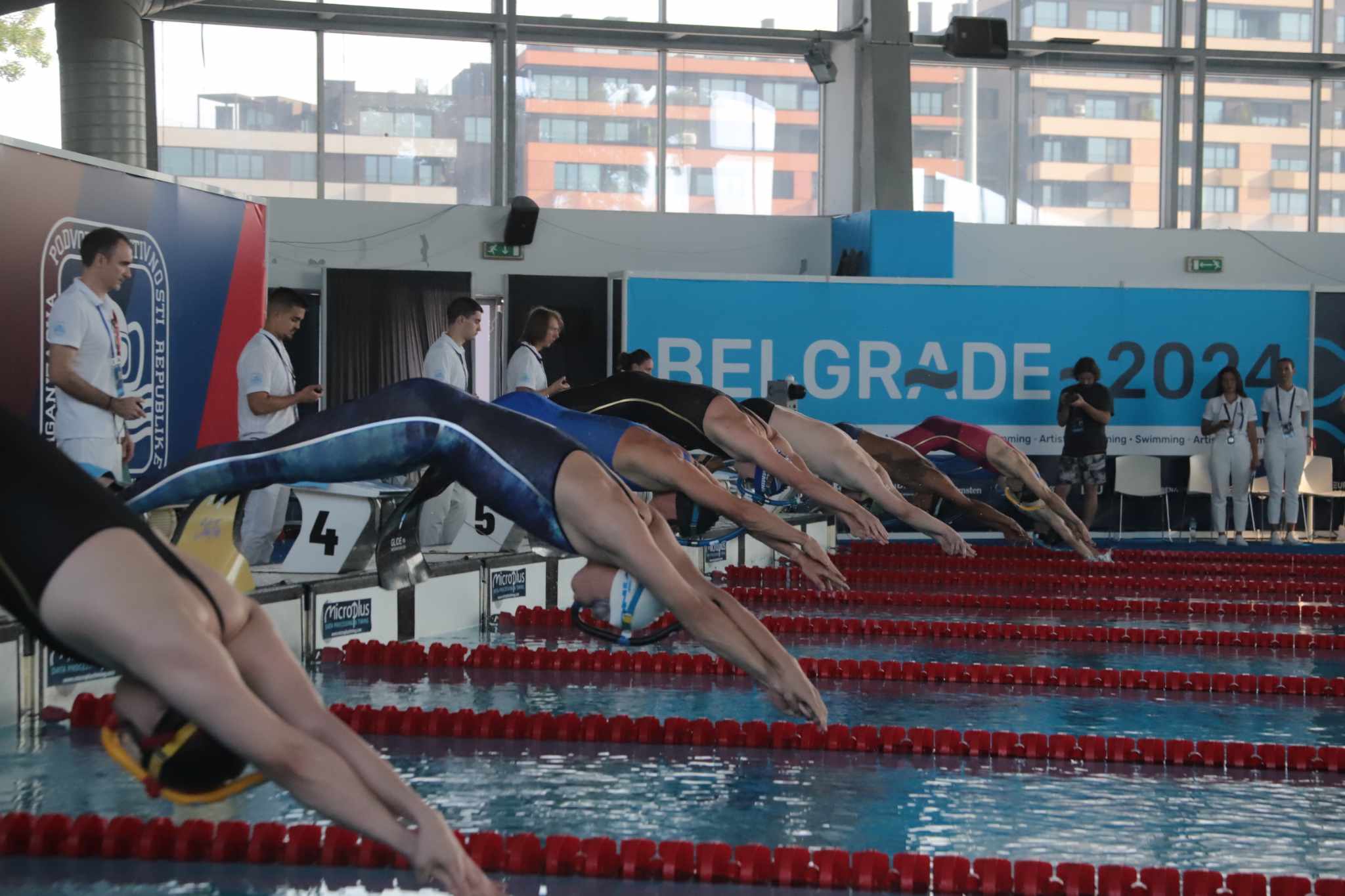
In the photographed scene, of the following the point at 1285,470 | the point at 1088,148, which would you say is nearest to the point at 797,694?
the point at 1285,470

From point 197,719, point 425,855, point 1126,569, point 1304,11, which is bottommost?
point 1126,569

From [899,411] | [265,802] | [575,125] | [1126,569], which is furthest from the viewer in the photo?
[575,125]

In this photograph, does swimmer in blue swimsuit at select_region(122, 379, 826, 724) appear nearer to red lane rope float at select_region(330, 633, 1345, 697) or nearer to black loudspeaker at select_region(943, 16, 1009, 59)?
red lane rope float at select_region(330, 633, 1345, 697)

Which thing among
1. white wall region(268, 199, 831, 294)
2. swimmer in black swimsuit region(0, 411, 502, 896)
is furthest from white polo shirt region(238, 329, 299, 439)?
white wall region(268, 199, 831, 294)

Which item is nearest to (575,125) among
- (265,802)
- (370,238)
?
(370,238)

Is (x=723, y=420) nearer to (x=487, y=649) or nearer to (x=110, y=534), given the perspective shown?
(x=487, y=649)

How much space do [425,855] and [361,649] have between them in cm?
427

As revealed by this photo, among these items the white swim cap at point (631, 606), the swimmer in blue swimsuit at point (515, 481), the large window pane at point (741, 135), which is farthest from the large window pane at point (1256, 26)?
the white swim cap at point (631, 606)

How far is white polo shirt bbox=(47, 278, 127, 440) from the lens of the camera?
5645 mm

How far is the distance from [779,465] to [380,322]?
29.0 ft

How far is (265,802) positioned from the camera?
3.88 meters

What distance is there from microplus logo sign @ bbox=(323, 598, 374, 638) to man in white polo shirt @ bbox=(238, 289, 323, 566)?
0.77 meters

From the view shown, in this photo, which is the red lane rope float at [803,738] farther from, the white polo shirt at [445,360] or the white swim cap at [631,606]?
the white polo shirt at [445,360]

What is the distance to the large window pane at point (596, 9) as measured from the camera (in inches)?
603
